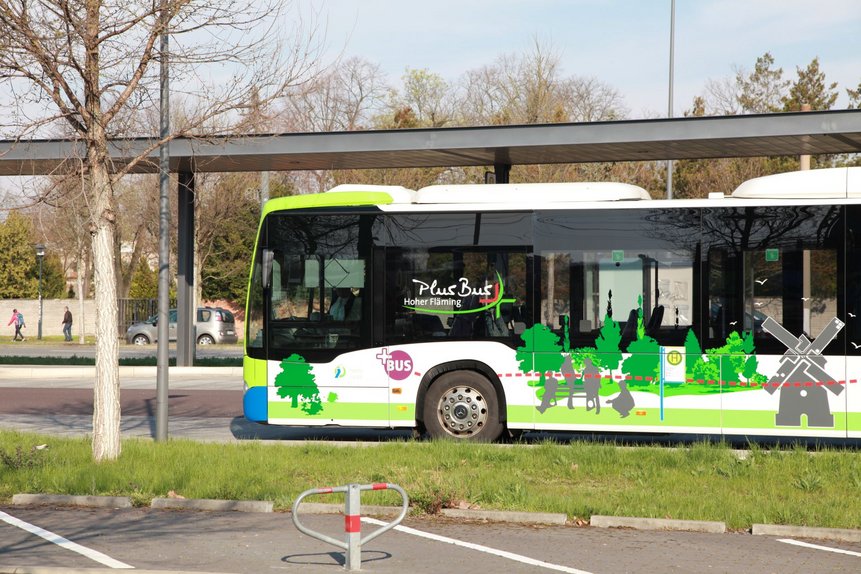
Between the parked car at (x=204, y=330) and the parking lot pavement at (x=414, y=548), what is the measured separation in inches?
1604

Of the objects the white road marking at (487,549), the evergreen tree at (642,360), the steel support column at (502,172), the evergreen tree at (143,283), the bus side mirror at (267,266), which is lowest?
the white road marking at (487,549)

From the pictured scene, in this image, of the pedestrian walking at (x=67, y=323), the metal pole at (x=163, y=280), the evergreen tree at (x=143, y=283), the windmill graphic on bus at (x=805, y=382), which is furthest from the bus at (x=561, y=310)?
the evergreen tree at (x=143, y=283)

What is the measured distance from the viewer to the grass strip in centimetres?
972

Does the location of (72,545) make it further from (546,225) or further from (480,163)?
(480,163)

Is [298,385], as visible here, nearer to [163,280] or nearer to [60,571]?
[163,280]

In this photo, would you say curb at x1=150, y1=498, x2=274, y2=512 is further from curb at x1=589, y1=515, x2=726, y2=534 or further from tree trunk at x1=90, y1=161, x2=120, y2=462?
curb at x1=589, y1=515, x2=726, y2=534

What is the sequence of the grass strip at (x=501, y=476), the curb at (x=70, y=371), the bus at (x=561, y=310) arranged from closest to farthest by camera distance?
the grass strip at (x=501, y=476)
the bus at (x=561, y=310)
the curb at (x=70, y=371)

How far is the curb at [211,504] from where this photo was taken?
33.3 feet

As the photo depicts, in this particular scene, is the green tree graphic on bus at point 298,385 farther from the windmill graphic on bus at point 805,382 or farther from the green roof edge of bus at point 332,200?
the windmill graphic on bus at point 805,382

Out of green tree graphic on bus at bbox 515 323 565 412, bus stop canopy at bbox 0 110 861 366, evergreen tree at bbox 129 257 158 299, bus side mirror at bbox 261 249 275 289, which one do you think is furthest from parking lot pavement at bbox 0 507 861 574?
evergreen tree at bbox 129 257 158 299

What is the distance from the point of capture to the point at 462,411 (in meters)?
14.5

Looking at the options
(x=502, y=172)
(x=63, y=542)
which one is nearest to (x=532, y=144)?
(x=502, y=172)

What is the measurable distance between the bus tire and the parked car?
119ft

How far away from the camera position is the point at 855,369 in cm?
1337
